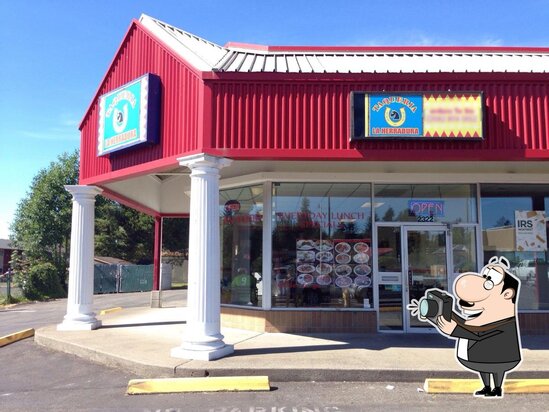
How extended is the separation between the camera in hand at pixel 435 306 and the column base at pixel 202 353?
427 cm

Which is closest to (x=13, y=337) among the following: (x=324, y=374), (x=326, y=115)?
(x=324, y=374)

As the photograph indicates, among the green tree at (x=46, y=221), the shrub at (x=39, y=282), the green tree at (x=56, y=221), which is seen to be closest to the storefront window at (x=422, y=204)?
the shrub at (x=39, y=282)

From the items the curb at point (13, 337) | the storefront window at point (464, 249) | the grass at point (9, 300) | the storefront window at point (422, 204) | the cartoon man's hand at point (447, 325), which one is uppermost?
the storefront window at point (422, 204)

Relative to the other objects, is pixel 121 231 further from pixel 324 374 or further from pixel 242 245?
pixel 324 374

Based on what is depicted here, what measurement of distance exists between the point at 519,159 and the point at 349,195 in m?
3.57

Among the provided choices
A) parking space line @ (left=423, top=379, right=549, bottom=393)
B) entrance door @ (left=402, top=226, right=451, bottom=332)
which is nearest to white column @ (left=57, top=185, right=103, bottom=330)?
entrance door @ (left=402, top=226, right=451, bottom=332)

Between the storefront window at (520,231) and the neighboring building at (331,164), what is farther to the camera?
the storefront window at (520,231)

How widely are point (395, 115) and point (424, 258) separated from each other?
3.80 m

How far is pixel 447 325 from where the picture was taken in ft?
14.4

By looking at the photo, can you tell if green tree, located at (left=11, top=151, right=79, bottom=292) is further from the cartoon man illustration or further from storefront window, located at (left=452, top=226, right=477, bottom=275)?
the cartoon man illustration

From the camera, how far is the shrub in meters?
27.9

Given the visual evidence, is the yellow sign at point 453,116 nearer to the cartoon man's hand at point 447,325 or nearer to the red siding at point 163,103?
the red siding at point 163,103

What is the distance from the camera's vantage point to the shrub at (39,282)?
2788 cm

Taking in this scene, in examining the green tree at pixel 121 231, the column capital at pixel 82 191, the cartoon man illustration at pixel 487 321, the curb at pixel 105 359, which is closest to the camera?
the cartoon man illustration at pixel 487 321
